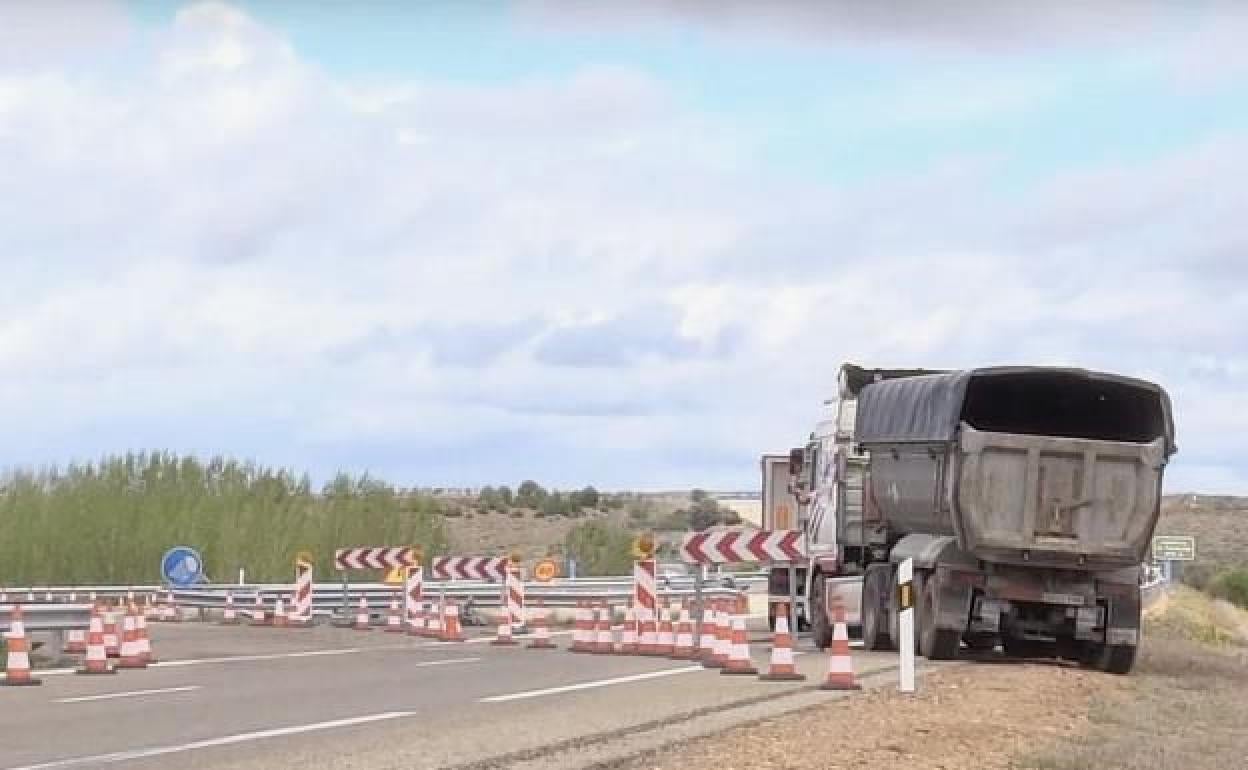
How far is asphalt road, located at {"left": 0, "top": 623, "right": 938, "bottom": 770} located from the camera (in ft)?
47.5

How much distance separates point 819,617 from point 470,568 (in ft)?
33.1

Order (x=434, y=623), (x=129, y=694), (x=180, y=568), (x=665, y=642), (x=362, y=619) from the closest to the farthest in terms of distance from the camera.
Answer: (x=129, y=694) < (x=665, y=642) < (x=434, y=623) < (x=362, y=619) < (x=180, y=568)

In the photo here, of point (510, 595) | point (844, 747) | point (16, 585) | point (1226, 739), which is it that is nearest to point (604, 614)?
point (510, 595)

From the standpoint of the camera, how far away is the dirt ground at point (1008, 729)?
1454 cm

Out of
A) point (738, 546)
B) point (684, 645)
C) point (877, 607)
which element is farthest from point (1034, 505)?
point (738, 546)

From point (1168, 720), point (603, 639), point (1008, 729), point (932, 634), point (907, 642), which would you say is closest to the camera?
point (1008, 729)

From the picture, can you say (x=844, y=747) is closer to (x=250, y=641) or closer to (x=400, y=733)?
(x=400, y=733)

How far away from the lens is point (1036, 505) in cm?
2502

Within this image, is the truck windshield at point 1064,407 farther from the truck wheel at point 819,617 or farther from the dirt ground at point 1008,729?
the truck wheel at point 819,617

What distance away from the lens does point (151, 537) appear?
53.6 m

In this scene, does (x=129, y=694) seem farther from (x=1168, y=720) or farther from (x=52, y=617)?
(x=1168, y=720)

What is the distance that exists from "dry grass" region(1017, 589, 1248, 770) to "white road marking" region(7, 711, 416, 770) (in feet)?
18.0

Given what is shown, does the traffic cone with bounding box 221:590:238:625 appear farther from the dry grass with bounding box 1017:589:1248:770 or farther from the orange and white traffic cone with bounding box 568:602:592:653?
the dry grass with bounding box 1017:589:1248:770

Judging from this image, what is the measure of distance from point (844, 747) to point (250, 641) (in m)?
19.0
